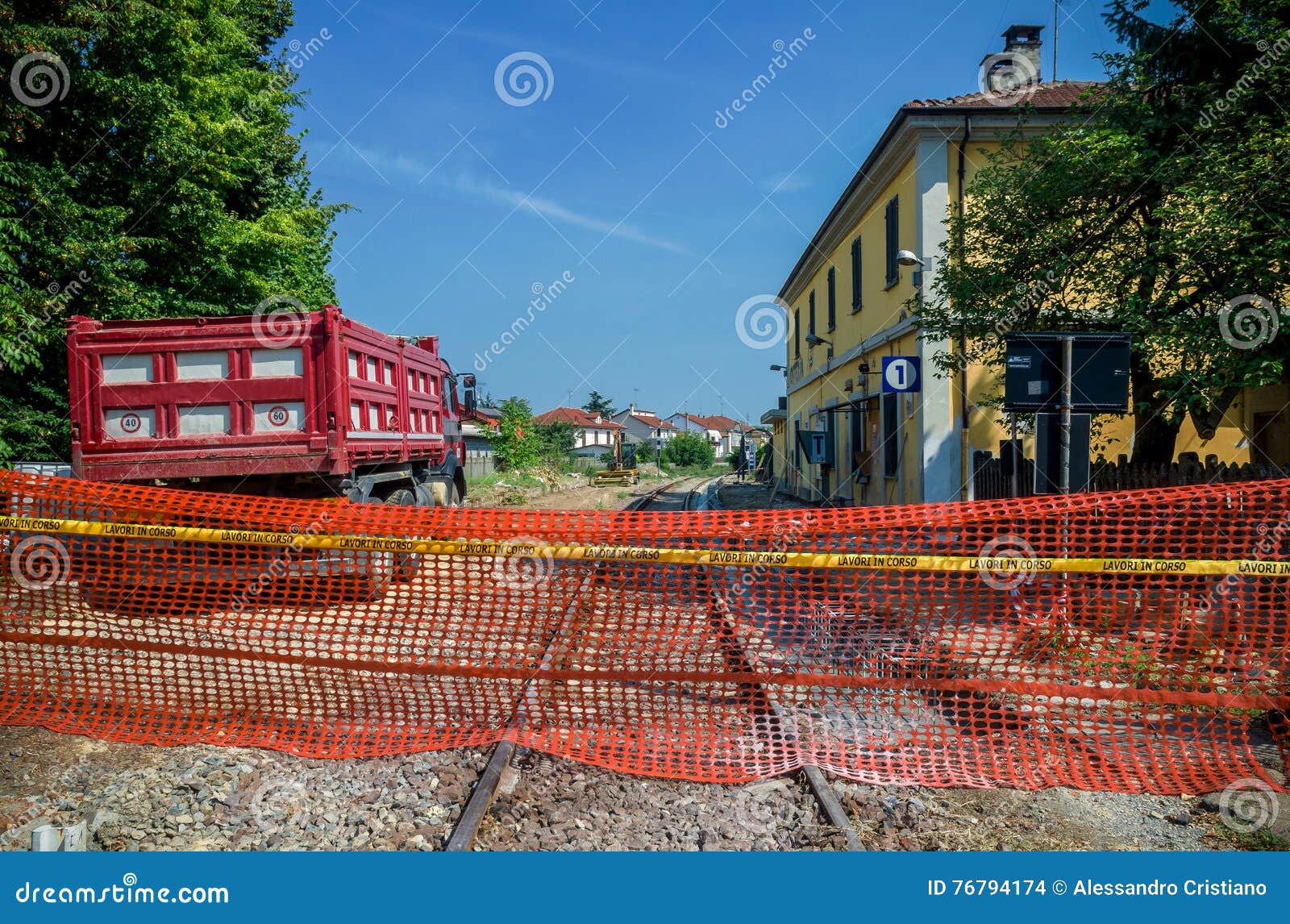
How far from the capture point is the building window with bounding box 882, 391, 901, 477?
51.7 feet

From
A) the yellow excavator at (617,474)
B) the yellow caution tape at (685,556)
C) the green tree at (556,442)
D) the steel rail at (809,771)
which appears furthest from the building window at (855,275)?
the green tree at (556,442)

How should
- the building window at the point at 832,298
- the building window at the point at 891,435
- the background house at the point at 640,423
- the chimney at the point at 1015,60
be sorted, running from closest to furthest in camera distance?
the building window at the point at 891,435
the chimney at the point at 1015,60
the building window at the point at 832,298
the background house at the point at 640,423

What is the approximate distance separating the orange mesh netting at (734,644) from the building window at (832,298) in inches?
702

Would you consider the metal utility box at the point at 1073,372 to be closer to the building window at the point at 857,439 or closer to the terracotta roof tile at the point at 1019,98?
the terracotta roof tile at the point at 1019,98

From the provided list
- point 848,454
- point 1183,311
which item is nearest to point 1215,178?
point 1183,311

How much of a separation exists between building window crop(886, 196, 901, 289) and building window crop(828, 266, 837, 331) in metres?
5.55

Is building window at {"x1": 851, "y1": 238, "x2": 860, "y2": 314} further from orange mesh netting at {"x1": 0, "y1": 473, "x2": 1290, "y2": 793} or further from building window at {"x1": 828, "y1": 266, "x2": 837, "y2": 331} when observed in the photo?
orange mesh netting at {"x1": 0, "y1": 473, "x2": 1290, "y2": 793}

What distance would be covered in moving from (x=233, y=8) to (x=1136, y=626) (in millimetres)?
21170

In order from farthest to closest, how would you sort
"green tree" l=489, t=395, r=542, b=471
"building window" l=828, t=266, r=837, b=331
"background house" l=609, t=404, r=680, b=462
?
"background house" l=609, t=404, r=680, b=462, "green tree" l=489, t=395, r=542, b=471, "building window" l=828, t=266, r=837, b=331

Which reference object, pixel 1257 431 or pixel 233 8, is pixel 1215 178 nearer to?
pixel 1257 431

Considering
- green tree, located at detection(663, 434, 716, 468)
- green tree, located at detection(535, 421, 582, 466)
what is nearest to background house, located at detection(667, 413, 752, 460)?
green tree, located at detection(663, 434, 716, 468)

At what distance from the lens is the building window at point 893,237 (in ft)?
50.5

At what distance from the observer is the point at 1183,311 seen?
26.8 ft

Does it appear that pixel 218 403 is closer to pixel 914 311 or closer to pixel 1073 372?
pixel 1073 372
